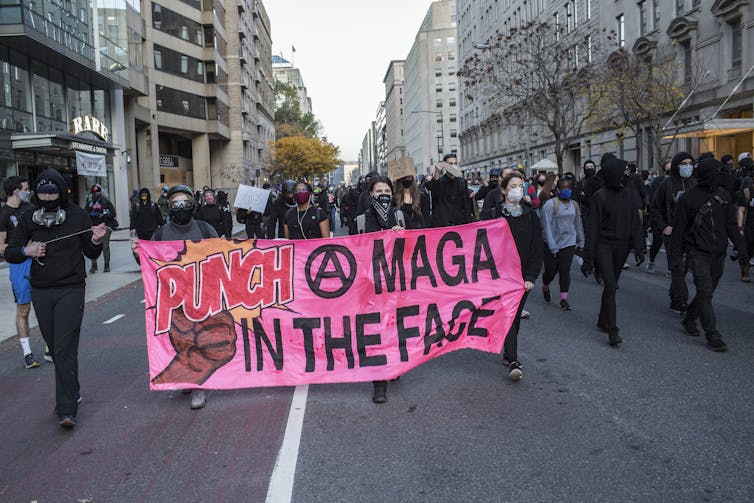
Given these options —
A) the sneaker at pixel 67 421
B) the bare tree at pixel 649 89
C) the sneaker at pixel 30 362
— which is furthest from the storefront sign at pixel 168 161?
the sneaker at pixel 67 421

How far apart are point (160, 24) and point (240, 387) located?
1910 inches

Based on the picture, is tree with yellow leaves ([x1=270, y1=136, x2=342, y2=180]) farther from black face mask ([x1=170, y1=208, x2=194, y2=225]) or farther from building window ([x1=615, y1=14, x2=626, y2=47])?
black face mask ([x1=170, y1=208, x2=194, y2=225])

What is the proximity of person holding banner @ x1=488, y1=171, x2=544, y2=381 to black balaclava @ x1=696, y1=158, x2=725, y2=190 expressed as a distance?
6.94ft

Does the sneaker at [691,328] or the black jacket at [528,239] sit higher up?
the black jacket at [528,239]

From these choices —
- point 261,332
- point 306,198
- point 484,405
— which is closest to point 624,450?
point 484,405

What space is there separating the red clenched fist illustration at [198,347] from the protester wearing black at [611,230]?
12.8 ft

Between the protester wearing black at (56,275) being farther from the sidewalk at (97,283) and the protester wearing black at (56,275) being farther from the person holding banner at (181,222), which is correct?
the sidewalk at (97,283)

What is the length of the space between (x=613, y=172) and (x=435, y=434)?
387 cm

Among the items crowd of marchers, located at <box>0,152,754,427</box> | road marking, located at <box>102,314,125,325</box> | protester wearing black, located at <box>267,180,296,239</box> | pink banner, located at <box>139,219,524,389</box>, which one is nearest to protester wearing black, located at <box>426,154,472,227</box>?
crowd of marchers, located at <box>0,152,754,427</box>

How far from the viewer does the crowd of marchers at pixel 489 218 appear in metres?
5.25

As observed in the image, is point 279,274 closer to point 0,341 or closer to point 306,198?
point 306,198

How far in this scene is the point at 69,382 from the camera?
204 inches

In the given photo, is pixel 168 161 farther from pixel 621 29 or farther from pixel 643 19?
pixel 643 19

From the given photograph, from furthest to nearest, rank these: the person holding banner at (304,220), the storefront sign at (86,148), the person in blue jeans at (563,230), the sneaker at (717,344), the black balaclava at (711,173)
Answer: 1. the storefront sign at (86,148)
2. the person in blue jeans at (563,230)
3. the person holding banner at (304,220)
4. the black balaclava at (711,173)
5. the sneaker at (717,344)
